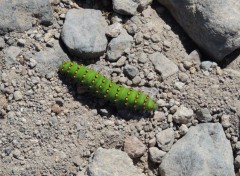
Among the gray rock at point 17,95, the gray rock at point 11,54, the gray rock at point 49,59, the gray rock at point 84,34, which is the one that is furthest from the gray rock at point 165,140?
the gray rock at point 11,54

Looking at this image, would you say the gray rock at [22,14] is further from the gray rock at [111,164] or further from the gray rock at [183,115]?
the gray rock at [183,115]

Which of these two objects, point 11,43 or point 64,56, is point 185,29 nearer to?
point 64,56

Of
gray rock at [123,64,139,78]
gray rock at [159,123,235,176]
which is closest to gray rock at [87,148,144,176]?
gray rock at [159,123,235,176]

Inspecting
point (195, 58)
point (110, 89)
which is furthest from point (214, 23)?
point (110, 89)

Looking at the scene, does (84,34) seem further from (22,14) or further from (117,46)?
(22,14)

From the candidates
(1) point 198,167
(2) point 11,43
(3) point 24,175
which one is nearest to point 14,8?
(2) point 11,43

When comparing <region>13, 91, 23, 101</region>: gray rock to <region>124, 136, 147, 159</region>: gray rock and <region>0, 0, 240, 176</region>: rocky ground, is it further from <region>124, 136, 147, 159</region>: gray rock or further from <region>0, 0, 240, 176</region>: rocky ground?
<region>124, 136, 147, 159</region>: gray rock
